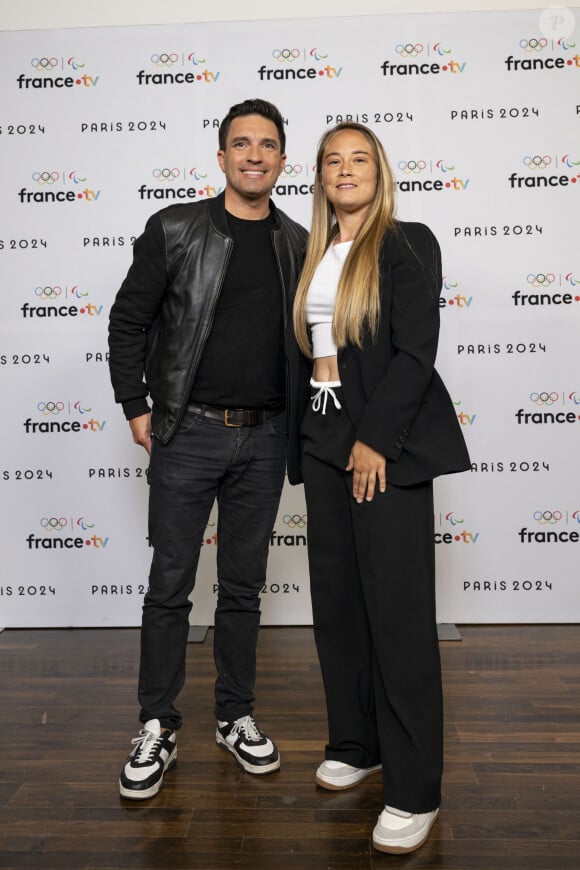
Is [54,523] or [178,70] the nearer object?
[178,70]

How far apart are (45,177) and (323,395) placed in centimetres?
217

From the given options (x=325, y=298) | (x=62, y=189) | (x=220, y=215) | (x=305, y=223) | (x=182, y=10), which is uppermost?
(x=182, y=10)

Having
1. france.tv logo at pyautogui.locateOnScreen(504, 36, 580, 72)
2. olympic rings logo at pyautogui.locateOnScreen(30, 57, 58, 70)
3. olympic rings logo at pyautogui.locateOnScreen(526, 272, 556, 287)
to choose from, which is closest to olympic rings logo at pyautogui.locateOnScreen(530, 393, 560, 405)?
olympic rings logo at pyautogui.locateOnScreen(526, 272, 556, 287)

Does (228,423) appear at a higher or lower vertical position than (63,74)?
lower

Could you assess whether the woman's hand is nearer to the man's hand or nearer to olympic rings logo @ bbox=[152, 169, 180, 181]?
the man's hand

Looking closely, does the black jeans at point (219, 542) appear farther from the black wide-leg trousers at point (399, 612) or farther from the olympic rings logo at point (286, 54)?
the olympic rings logo at point (286, 54)

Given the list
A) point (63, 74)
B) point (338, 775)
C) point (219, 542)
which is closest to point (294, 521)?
point (219, 542)

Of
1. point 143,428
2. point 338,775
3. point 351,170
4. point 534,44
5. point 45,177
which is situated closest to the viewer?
point 351,170

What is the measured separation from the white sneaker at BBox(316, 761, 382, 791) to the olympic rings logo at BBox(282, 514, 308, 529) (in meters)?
1.53

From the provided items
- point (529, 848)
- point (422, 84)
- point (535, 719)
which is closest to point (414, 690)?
point (529, 848)

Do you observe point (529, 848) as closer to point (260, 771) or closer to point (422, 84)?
point (260, 771)

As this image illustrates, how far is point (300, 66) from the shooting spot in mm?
3588

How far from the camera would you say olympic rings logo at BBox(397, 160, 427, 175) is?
360 centimetres

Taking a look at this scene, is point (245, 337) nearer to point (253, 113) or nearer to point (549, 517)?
point (253, 113)
